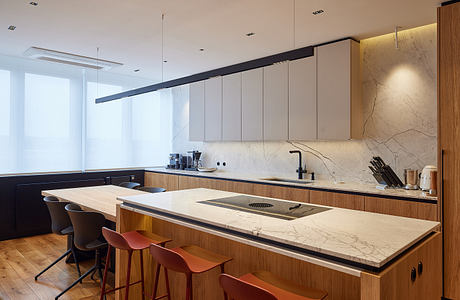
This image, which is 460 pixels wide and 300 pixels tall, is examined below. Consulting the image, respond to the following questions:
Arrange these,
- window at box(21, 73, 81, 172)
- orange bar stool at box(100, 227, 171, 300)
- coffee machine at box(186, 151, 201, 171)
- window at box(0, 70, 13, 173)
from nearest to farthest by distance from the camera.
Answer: orange bar stool at box(100, 227, 171, 300)
window at box(0, 70, 13, 173)
window at box(21, 73, 81, 172)
coffee machine at box(186, 151, 201, 171)

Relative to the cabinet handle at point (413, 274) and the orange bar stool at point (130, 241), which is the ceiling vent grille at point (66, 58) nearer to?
the orange bar stool at point (130, 241)

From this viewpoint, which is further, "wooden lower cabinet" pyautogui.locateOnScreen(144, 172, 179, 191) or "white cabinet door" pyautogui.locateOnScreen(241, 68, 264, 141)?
"wooden lower cabinet" pyautogui.locateOnScreen(144, 172, 179, 191)

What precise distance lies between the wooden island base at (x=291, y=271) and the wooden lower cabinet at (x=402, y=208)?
49.5 inches

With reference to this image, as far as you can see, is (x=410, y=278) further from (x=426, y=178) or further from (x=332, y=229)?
(x=426, y=178)

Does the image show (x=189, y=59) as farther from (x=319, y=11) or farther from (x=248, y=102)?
(x=319, y=11)

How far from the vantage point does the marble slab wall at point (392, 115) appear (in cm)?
356

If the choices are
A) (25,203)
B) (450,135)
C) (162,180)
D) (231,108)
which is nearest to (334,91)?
(450,135)

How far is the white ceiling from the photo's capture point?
9.91ft

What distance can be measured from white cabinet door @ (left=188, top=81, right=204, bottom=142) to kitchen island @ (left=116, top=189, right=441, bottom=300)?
3.25 meters

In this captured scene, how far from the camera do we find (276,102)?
4.57 m

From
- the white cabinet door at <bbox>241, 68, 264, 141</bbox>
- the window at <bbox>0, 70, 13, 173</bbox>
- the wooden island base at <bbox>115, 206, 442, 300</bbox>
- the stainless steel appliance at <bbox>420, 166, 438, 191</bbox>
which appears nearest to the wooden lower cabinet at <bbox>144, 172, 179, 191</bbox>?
the white cabinet door at <bbox>241, 68, 264, 141</bbox>

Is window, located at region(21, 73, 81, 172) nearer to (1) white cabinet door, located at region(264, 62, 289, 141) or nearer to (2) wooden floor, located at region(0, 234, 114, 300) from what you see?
(2) wooden floor, located at region(0, 234, 114, 300)

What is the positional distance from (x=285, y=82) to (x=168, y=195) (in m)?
2.48

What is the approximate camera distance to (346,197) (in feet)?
11.5
